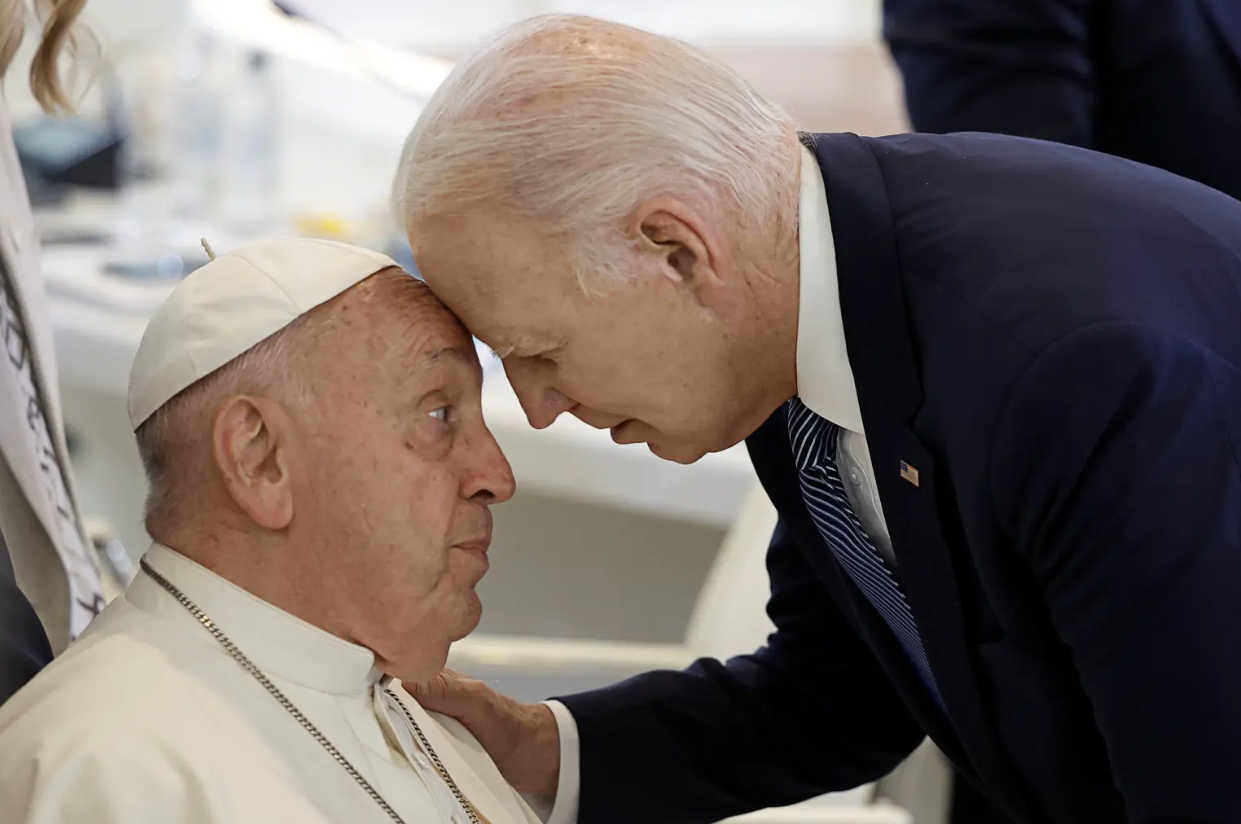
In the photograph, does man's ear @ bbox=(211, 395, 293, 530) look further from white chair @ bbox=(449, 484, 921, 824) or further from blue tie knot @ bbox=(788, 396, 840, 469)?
white chair @ bbox=(449, 484, 921, 824)

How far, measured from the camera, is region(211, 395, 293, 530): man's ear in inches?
48.8

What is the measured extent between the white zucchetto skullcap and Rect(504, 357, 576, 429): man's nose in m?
0.16

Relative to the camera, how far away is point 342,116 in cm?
444

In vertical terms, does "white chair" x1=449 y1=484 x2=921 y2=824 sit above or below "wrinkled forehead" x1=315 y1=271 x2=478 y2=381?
below

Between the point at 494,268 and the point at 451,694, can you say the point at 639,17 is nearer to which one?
the point at 451,694

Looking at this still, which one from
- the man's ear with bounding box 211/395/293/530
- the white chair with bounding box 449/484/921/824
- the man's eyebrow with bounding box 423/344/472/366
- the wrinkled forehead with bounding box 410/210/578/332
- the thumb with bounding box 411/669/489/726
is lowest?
the white chair with bounding box 449/484/921/824

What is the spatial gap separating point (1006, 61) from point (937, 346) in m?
0.80

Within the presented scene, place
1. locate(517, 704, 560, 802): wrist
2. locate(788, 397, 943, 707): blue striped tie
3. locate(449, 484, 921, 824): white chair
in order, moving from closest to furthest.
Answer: locate(788, 397, 943, 707): blue striped tie < locate(517, 704, 560, 802): wrist < locate(449, 484, 921, 824): white chair

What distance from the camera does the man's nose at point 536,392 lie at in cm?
138

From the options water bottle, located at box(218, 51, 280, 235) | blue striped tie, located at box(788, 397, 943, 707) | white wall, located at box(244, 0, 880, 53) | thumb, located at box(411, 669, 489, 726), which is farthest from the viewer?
white wall, located at box(244, 0, 880, 53)

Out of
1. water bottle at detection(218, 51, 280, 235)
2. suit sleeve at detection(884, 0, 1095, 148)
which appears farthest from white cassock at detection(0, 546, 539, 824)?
water bottle at detection(218, 51, 280, 235)

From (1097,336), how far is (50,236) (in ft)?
10.7

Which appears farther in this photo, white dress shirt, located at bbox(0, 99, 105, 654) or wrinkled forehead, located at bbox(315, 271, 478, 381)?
white dress shirt, located at bbox(0, 99, 105, 654)

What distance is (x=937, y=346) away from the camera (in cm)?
121
